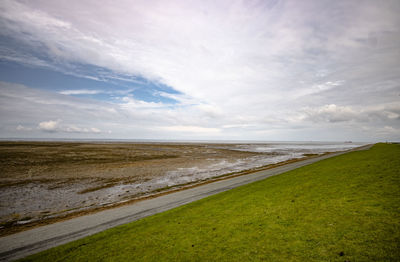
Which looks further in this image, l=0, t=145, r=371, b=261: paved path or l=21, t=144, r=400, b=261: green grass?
l=0, t=145, r=371, b=261: paved path

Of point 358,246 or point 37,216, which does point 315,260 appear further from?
point 37,216

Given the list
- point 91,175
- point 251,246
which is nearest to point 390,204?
point 251,246

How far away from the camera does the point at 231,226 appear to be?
792 centimetres

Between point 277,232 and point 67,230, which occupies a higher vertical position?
point 277,232

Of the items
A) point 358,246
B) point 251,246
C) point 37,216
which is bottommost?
point 37,216

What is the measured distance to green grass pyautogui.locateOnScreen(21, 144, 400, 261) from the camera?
5.37m

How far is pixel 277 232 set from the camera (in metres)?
6.73

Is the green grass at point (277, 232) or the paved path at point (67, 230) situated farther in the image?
the paved path at point (67, 230)

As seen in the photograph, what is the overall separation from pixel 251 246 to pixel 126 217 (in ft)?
30.2

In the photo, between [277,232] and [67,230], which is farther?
[67,230]

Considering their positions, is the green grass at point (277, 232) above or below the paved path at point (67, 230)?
above

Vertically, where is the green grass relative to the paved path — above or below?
above

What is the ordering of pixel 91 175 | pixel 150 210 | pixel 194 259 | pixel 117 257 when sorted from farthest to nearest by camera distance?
pixel 91 175, pixel 150 210, pixel 117 257, pixel 194 259

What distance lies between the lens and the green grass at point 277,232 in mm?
5371
